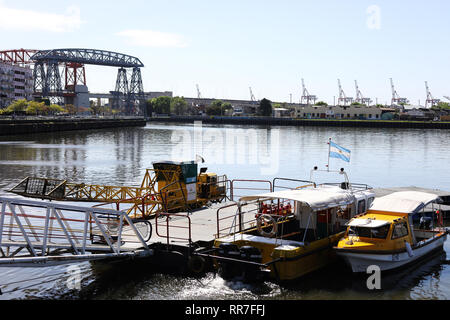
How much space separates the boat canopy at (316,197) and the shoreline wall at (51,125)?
3117 inches

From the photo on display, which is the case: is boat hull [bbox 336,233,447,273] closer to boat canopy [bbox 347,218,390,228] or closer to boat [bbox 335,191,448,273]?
boat [bbox 335,191,448,273]

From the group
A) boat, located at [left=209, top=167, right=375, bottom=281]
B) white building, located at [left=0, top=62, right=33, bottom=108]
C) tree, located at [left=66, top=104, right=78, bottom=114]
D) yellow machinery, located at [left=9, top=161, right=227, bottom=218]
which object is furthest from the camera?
tree, located at [left=66, top=104, right=78, bottom=114]

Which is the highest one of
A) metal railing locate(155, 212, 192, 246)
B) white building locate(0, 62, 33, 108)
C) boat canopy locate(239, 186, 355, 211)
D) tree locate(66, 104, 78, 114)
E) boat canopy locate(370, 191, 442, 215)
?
white building locate(0, 62, 33, 108)

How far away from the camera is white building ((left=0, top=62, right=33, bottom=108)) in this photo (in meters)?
164

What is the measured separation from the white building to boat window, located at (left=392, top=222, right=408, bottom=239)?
162804 millimetres

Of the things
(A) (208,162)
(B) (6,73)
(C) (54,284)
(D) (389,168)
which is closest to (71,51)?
(B) (6,73)

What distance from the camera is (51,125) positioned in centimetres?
10581

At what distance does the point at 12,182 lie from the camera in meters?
37.9

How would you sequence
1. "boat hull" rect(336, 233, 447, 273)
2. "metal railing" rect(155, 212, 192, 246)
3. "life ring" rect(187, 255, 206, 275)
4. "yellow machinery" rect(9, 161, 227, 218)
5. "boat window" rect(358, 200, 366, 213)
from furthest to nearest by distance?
"yellow machinery" rect(9, 161, 227, 218) < "boat window" rect(358, 200, 366, 213) < "metal railing" rect(155, 212, 192, 246) < "life ring" rect(187, 255, 206, 275) < "boat hull" rect(336, 233, 447, 273)

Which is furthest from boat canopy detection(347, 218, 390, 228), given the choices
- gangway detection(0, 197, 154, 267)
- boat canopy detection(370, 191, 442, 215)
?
gangway detection(0, 197, 154, 267)

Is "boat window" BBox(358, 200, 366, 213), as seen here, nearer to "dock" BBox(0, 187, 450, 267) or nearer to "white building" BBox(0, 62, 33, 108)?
"dock" BBox(0, 187, 450, 267)

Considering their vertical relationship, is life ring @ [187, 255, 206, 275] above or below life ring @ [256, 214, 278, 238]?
below

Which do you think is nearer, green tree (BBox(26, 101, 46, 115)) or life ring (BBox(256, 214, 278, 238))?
life ring (BBox(256, 214, 278, 238))

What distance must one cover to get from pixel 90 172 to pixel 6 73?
136 meters
